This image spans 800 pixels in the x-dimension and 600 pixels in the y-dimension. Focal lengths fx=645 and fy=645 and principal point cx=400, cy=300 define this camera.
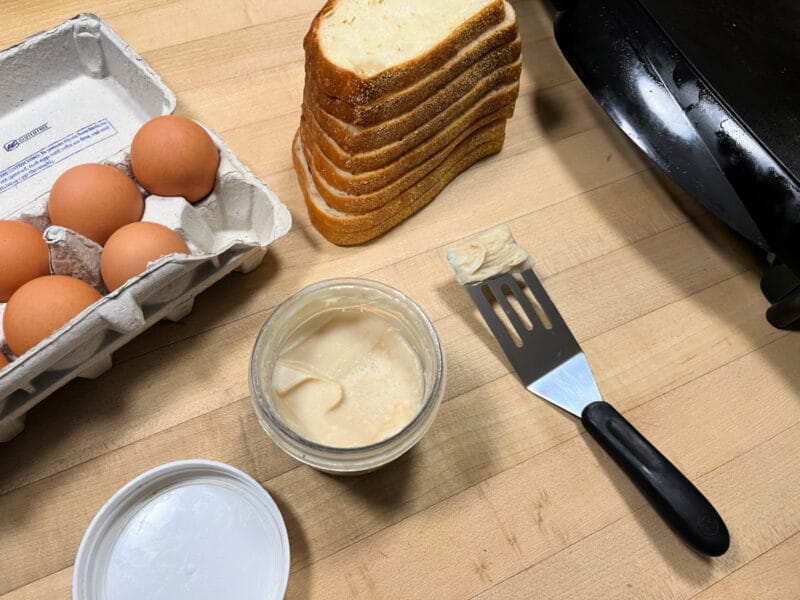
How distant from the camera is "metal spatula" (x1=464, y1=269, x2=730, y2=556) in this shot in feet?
2.13

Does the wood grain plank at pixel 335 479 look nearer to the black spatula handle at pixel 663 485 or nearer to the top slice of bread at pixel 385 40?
the black spatula handle at pixel 663 485

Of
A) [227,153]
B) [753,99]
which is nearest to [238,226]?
[227,153]

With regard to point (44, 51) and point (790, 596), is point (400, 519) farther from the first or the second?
point (44, 51)

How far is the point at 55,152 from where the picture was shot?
86 centimetres

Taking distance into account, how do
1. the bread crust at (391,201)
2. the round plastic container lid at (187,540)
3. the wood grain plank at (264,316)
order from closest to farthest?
1. the round plastic container lid at (187,540)
2. the wood grain plank at (264,316)
3. the bread crust at (391,201)

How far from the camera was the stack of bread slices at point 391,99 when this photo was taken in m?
0.72

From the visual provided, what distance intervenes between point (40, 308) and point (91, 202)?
0.14 meters

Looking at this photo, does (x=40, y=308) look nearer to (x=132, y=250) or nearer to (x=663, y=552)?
(x=132, y=250)

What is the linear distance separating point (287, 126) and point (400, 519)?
555mm

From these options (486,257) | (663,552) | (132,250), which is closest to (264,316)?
(132,250)

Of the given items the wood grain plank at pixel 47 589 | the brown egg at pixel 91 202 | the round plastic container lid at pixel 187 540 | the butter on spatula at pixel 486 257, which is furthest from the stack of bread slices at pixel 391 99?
the wood grain plank at pixel 47 589

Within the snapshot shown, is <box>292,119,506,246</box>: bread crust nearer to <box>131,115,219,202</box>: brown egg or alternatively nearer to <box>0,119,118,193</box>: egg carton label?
<box>131,115,219,202</box>: brown egg

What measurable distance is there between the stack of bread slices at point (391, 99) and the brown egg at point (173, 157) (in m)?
0.13

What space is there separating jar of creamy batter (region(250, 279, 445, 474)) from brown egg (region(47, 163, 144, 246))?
240 millimetres
